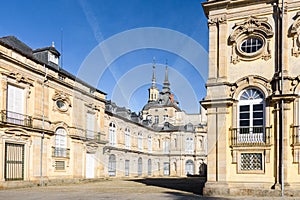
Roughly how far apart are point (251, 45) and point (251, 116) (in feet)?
10.2

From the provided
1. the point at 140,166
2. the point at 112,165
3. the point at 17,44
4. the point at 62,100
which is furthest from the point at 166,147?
the point at 17,44

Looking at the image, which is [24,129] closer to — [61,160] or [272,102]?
[61,160]

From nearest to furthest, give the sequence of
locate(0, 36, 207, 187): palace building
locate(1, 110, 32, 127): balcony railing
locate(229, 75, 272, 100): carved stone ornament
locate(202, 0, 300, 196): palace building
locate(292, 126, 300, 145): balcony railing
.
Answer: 1. locate(292, 126, 300, 145): balcony railing
2. locate(202, 0, 300, 196): palace building
3. locate(229, 75, 272, 100): carved stone ornament
4. locate(1, 110, 32, 127): balcony railing
5. locate(0, 36, 207, 187): palace building

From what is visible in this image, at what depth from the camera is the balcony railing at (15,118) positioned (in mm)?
18938

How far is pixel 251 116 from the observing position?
47.2 ft

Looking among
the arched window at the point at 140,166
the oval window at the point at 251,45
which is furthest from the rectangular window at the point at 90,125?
the oval window at the point at 251,45

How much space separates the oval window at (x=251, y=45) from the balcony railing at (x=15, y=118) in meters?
13.3

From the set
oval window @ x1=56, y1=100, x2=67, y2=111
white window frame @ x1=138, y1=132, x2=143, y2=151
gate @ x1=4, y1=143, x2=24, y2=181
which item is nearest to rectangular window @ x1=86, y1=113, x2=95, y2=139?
oval window @ x1=56, y1=100, x2=67, y2=111

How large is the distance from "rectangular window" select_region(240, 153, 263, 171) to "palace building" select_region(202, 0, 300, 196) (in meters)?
0.04

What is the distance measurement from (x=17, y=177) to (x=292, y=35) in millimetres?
16797

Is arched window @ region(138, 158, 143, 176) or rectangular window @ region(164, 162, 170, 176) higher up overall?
arched window @ region(138, 158, 143, 176)

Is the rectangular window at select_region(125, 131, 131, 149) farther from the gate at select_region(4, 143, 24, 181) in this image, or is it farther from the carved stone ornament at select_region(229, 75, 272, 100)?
the carved stone ornament at select_region(229, 75, 272, 100)

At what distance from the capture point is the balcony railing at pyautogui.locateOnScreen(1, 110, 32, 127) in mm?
18938

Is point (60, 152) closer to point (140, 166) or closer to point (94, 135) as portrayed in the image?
point (94, 135)
